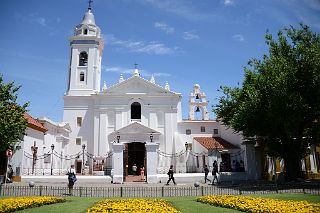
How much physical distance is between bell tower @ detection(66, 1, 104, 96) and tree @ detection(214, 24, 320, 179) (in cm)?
2161

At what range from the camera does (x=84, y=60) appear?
40.0m

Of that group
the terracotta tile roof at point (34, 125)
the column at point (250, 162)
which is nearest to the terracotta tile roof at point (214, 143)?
the column at point (250, 162)

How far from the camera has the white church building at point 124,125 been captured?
33125 mm

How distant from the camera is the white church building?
33.1m

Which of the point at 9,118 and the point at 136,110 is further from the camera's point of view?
the point at 136,110

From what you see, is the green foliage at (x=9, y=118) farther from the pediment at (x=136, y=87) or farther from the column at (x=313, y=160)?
the column at (x=313, y=160)

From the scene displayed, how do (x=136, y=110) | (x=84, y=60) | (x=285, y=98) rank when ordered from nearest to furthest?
(x=285, y=98)
(x=136, y=110)
(x=84, y=60)

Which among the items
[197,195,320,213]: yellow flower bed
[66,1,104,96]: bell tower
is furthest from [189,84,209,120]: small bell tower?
[197,195,320,213]: yellow flower bed

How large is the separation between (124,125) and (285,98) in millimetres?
21676

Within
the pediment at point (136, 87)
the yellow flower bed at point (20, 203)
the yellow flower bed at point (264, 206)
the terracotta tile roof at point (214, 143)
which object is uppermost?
the pediment at point (136, 87)

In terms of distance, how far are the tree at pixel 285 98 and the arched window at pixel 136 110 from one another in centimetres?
1602

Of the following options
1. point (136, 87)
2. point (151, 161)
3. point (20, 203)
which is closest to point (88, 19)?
point (136, 87)

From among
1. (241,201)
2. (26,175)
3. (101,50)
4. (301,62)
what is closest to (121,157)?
(26,175)

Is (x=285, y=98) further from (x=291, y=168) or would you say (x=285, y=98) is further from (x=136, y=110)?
(x=136, y=110)
